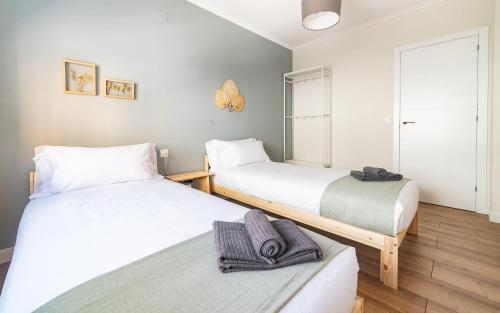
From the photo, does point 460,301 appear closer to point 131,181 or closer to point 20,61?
point 131,181

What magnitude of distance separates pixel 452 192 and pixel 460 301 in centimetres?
205

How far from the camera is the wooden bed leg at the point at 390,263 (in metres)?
1.49

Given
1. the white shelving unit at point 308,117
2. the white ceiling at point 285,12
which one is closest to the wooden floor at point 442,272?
the white shelving unit at point 308,117

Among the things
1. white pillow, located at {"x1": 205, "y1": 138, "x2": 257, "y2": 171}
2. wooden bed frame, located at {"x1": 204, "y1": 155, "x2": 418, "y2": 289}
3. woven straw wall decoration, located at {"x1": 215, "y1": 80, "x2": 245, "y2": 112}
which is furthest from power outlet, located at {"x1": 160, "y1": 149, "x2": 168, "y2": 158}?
wooden bed frame, located at {"x1": 204, "y1": 155, "x2": 418, "y2": 289}

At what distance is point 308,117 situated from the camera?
4.19 meters

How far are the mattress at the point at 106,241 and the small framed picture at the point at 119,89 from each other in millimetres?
1040

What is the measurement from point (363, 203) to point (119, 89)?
2416mm

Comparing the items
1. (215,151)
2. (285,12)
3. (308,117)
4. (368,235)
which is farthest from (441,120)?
(215,151)

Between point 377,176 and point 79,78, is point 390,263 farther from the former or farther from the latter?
point 79,78

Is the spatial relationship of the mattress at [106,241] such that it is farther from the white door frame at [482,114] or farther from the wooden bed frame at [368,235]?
the white door frame at [482,114]

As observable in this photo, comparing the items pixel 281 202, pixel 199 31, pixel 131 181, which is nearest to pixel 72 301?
pixel 131 181

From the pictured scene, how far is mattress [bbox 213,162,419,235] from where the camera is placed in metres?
1.65

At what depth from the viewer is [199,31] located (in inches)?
114

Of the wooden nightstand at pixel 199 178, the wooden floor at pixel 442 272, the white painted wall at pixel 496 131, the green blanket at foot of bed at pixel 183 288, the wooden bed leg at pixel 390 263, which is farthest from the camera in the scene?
the wooden nightstand at pixel 199 178
